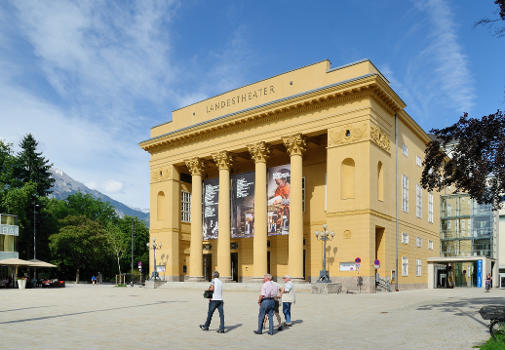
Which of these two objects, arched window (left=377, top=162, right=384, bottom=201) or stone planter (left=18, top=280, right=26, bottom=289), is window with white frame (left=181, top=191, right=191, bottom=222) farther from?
arched window (left=377, top=162, right=384, bottom=201)

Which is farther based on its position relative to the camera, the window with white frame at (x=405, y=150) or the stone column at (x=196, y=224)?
the stone column at (x=196, y=224)

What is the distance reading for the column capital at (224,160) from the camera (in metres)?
43.9

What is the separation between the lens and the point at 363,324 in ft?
49.3

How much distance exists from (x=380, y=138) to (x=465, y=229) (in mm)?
23011

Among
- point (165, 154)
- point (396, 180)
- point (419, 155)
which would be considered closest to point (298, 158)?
point (396, 180)

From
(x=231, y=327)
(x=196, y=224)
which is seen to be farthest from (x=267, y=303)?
(x=196, y=224)

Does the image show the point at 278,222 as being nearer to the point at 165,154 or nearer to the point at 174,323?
the point at 165,154

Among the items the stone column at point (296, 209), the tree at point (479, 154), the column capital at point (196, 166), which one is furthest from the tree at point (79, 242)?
the tree at point (479, 154)

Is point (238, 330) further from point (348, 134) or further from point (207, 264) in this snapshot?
point (207, 264)

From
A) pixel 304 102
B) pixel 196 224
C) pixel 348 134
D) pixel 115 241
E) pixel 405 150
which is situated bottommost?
pixel 115 241

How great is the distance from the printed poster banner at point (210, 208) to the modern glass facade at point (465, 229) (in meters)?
25.1

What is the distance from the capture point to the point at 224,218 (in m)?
43.0

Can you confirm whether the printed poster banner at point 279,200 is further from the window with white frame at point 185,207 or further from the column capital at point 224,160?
the window with white frame at point 185,207

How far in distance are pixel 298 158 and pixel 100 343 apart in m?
29.1
